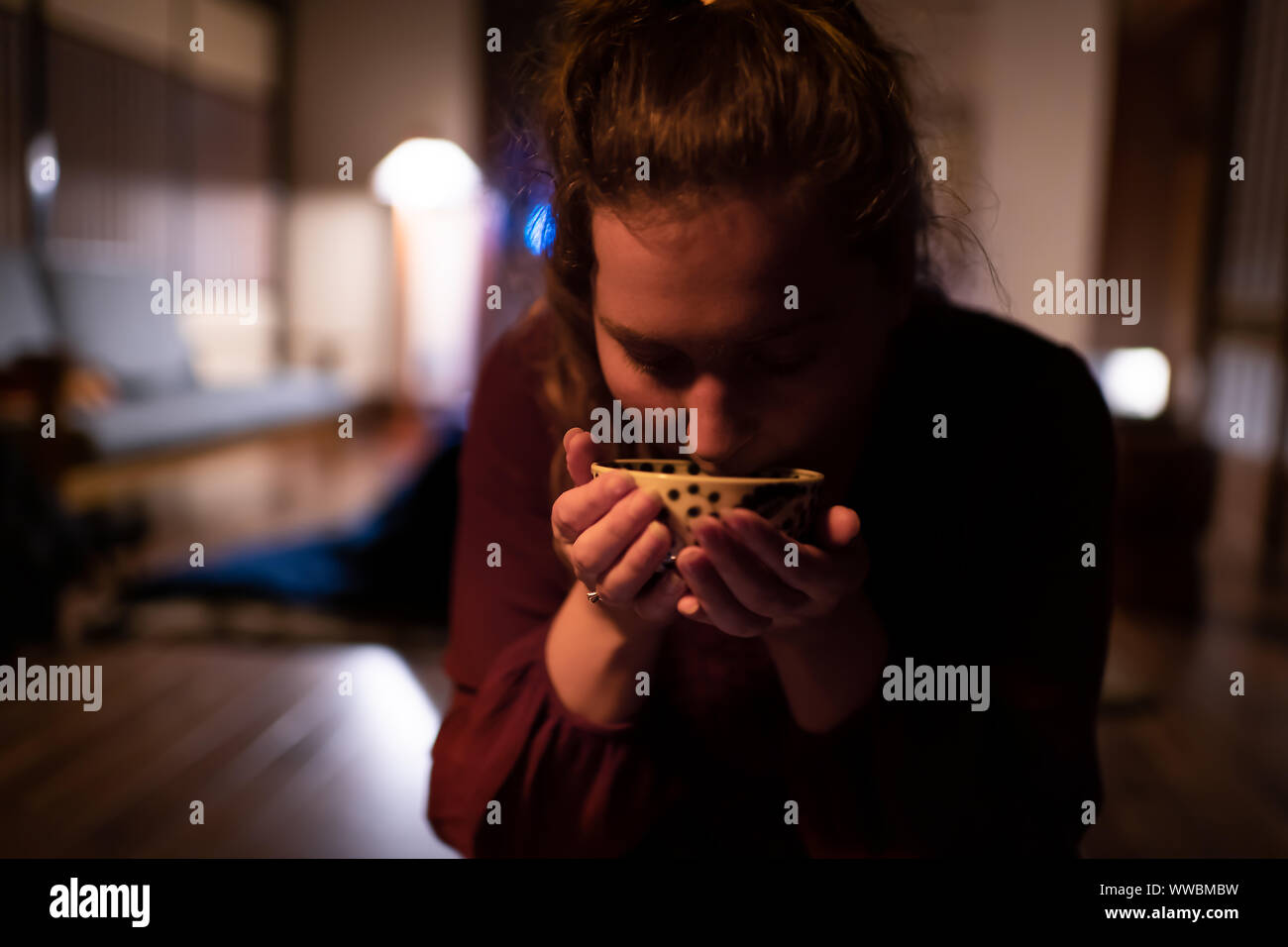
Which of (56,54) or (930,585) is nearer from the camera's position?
(930,585)

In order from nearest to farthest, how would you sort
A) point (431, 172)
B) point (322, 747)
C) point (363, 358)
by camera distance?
point (322, 747), point (431, 172), point (363, 358)

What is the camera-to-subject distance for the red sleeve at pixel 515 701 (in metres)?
0.52

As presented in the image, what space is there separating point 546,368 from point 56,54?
3800 millimetres

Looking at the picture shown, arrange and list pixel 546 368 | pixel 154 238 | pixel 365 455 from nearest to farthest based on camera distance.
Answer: pixel 546 368, pixel 154 238, pixel 365 455

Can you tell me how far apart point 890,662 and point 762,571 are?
0.50 ft

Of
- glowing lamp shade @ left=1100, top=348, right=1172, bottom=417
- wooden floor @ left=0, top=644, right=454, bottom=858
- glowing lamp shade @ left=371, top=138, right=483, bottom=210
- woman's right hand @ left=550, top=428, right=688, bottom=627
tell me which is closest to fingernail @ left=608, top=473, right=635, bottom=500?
woman's right hand @ left=550, top=428, right=688, bottom=627

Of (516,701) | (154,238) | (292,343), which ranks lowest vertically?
(516,701)

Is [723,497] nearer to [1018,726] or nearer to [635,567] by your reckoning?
[635,567]

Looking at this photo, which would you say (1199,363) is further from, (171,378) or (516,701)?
(171,378)

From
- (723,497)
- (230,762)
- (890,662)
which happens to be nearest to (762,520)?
(723,497)

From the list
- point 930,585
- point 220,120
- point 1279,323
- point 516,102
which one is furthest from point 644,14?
point 220,120

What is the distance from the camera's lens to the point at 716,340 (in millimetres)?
421

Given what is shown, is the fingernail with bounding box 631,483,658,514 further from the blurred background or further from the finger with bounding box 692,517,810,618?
the blurred background

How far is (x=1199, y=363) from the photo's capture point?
9.95 feet
